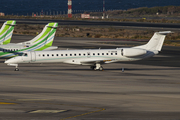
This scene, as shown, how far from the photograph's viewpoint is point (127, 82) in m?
39.5

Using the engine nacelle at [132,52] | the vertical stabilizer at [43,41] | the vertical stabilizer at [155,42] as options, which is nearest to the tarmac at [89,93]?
the engine nacelle at [132,52]

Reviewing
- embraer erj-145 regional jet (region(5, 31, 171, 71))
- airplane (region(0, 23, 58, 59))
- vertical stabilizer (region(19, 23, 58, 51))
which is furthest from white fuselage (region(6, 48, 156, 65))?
vertical stabilizer (region(19, 23, 58, 51))

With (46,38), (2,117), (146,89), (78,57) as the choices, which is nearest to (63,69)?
(78,57)

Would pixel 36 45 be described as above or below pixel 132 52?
above

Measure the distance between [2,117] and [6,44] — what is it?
3507 cm

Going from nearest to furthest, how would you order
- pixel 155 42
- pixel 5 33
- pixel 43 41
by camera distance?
pixel 155 42 → pixel 43 41 → pixel 5 33

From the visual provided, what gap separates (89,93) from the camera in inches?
1272

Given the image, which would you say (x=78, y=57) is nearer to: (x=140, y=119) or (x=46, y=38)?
(x=46, y=38)

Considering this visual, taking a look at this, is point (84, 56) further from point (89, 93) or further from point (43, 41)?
point (89, 93)

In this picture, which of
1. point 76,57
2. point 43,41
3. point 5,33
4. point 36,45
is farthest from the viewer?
point 5,33

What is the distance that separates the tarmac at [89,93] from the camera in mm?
24281

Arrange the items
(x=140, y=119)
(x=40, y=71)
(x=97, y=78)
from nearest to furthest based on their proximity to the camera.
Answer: (x=140, y=119) < (x=97, y=78) < (x=40, y=71)

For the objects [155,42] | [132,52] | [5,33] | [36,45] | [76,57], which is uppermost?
[5,33]

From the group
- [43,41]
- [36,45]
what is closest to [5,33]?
[36,45]
